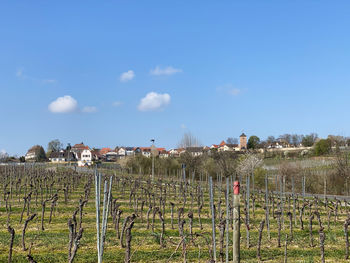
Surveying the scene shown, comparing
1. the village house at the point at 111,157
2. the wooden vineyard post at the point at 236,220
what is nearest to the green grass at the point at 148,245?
the wooden vineyard post at the point at 236,220

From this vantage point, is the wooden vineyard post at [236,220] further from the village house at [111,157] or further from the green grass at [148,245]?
the village house at [111,157]

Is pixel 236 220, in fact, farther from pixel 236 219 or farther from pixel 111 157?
pixel 111 157

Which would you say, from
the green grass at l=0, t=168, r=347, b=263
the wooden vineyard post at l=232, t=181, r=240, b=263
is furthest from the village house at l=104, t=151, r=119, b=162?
the wooden vineyard post at l=232, t=181, r=240, b=263

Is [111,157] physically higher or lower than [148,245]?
higher

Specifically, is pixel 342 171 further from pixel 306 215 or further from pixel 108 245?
pixel 108 245

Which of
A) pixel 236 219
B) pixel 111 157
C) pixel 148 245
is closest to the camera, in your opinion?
pixel 236 219

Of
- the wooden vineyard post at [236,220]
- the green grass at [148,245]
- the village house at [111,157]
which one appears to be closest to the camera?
the wooden vineyard post at [236,220]

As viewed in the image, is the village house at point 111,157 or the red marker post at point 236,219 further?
the village house at point 111,157

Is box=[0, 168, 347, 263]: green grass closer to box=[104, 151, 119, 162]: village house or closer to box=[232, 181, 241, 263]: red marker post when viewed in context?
box=[232, 181, 241, 263]: red marker post

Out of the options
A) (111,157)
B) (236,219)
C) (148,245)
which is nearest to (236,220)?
(236,219)

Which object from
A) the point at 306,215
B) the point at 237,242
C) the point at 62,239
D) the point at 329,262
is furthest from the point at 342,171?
the point at 237,242

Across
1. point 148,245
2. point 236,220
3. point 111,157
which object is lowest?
point 148,245

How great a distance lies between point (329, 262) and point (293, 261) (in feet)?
3.05

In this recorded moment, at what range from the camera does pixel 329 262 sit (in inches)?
365
